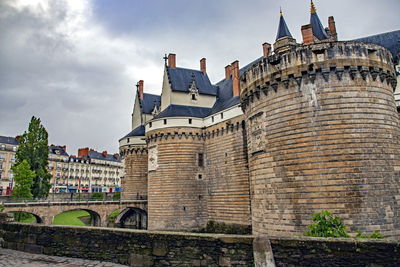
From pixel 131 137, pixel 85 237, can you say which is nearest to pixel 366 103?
pixel 85 237

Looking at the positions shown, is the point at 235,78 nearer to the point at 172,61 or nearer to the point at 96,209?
the point at 172,61

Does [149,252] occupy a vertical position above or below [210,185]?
below

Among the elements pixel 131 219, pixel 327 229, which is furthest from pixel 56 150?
Answer: pixel 327 229

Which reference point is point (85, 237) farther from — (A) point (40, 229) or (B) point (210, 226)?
(B) point (210, 226)

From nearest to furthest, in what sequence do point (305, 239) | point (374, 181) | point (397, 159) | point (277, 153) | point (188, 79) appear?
point (305, 239) < point (374, 181) < point (397, 159) < point (277, 153) < point (188, 79)

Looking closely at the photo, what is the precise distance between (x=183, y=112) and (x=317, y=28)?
13196 millimetres

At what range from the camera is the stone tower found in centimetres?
1104

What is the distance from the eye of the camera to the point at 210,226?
23.6 meters

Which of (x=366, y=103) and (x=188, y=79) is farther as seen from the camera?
(x=188, y=79)

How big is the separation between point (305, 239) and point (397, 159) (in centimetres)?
791

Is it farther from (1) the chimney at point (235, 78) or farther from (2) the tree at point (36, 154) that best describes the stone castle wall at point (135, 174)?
(1) the chimney at point (235, 78)

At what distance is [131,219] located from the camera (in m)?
35.2

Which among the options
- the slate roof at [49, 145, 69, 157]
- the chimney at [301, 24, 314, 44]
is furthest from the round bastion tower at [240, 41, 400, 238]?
the slate roof at [49, 145, 69, 157]

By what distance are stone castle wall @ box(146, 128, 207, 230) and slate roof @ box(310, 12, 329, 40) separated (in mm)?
12442
